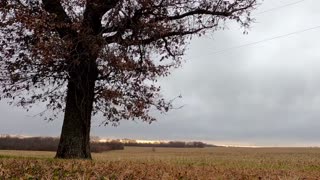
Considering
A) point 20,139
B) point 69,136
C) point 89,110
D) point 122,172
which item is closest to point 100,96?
point 89,110

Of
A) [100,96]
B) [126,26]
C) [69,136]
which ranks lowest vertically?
[69,136]

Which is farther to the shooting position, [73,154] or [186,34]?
[186,34]

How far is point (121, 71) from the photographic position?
66.9 ft

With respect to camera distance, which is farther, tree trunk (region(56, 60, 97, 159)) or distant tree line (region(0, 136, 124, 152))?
distant tree line (region(0, 136, 124, 152))

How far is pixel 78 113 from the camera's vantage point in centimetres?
2228

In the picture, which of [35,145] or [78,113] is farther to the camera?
[35,145]

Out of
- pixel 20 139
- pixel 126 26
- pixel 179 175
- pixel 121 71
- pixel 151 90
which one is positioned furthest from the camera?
pixel 20 139

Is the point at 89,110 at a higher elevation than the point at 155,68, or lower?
lower

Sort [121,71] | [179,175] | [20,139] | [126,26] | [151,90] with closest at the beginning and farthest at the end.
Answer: [179,175] → [121,71] → [126,26] → [151,90] → [20,139]

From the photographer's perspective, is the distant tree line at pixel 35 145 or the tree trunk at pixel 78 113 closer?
the tree trunk at pixel 78 113

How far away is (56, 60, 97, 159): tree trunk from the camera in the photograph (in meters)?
21.8

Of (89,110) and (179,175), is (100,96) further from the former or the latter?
(179,175)

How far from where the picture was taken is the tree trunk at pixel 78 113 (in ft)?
71.6

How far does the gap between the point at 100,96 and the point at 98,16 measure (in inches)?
142
